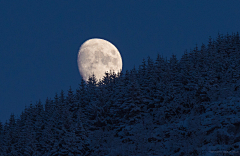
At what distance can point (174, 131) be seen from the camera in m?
29.8

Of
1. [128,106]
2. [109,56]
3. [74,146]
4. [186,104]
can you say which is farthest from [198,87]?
[109,56]

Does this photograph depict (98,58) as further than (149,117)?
Yes

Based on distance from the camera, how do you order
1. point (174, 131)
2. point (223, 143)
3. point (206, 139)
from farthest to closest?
1. point (174, 131)
2. point (206, 139)
3. point (223, 143)

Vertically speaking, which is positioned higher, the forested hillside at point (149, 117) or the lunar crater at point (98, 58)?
the lunar crater at point (98, 58)

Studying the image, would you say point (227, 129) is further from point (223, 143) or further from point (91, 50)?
point (91, 50)

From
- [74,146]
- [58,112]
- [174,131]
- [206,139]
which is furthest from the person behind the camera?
[58,112]

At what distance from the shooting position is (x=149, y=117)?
1560 inches

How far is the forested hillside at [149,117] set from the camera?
26692mm

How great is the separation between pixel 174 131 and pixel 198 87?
39.1ft

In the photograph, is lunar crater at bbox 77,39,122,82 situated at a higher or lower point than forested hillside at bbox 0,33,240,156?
higher

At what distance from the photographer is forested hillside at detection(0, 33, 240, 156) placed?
2669 centimetres

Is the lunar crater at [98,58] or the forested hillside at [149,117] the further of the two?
the lunar crater at [98,58]

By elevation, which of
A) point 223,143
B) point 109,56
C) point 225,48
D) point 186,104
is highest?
point 109,56

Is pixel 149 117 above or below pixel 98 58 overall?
below
